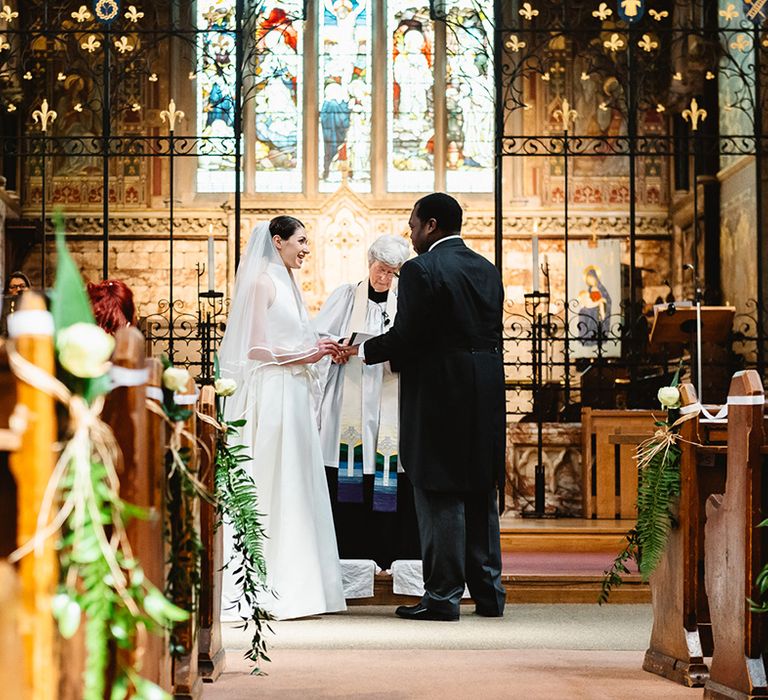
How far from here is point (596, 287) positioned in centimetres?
1230

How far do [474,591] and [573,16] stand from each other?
10104 millimetres

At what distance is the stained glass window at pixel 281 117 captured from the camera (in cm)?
1380

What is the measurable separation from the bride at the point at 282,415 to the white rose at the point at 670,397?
183cm

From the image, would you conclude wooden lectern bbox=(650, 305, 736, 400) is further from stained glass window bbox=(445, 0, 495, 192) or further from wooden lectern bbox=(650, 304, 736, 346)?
stained glass window bbox=(445, 0, 495, 192)

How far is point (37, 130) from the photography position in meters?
13.5

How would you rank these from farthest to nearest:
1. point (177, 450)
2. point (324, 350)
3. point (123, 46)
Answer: point (123, 46), point (324, 350), point (177, 450)

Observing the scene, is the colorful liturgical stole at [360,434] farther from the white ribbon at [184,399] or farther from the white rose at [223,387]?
the white ribbon at [184,399]

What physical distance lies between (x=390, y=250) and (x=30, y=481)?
3.89 meters

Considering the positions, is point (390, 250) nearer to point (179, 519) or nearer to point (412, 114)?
point (179, 519)

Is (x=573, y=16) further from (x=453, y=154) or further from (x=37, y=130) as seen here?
(x=37, y=130)

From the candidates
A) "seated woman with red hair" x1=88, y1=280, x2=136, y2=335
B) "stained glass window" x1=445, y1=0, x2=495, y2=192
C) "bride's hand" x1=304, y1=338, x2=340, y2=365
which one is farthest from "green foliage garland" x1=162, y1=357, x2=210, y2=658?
"stained glass window" x1=445, y1=0, x2=495, y2=192

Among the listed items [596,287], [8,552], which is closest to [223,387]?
[8,552]

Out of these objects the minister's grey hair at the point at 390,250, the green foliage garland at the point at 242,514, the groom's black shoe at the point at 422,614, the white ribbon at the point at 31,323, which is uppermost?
the minister's grey hair at the point at 390,250

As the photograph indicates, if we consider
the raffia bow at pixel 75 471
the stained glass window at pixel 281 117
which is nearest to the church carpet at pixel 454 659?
the raffia bow at pixel 75 471
